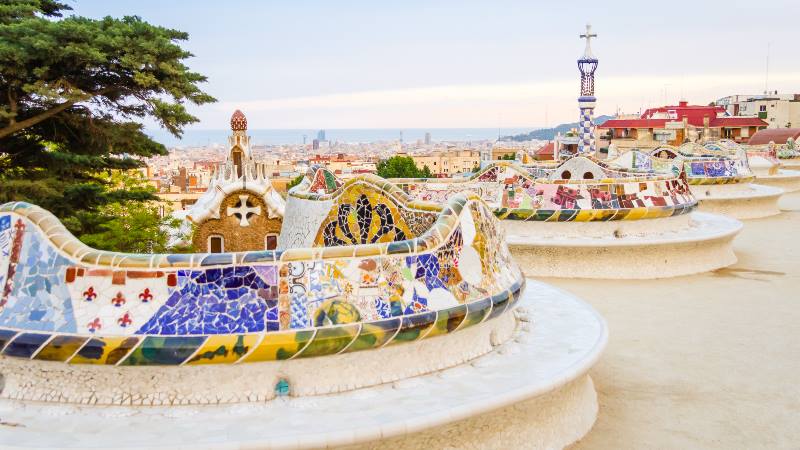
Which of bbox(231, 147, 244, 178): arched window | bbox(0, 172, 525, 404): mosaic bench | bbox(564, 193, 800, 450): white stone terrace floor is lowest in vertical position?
bbox(564, 193, 800, 450): white stone terrace floor

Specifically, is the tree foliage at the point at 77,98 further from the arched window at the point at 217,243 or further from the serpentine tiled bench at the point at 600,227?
the serpentine tiled bench at the point at 600,227

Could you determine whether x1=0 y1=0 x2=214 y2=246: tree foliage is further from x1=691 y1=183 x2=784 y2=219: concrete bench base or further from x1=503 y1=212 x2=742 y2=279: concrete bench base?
x1=691 y1=183 x2=784 y2=219: concrete bench base

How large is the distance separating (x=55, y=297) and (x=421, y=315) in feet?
8.65

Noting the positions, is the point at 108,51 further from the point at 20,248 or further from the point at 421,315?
the point at 421,315

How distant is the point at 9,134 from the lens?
1492 cm

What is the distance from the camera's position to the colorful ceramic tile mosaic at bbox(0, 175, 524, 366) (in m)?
5.75

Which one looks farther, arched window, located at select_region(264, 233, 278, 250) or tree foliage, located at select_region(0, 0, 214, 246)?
arched window, located at select_region(264, 233, 278, 250)

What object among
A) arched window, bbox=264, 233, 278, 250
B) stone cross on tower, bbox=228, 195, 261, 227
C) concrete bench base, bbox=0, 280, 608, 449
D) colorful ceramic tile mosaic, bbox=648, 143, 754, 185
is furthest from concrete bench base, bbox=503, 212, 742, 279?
colorful ceramic tile mosaic, bbox=648, 143, 754, 185

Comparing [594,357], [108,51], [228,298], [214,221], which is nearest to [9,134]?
[108,51]

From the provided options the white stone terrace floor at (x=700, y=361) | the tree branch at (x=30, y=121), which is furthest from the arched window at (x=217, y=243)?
the white stone terrace floor at (x=700, y=361)

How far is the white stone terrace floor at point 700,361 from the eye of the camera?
693 cm

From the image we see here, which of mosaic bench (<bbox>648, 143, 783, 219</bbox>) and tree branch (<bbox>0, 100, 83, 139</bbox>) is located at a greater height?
tree branch (<bbox>0, 100, 83, 139</bbox>)

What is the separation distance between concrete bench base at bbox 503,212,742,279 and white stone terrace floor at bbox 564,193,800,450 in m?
0.33

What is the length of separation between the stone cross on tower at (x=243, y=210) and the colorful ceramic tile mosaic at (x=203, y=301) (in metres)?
11.5
